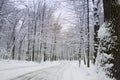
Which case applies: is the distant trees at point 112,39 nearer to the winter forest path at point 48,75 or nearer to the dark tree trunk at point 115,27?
the dark tree trunk at point 115,27

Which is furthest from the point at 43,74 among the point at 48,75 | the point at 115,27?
the point at 115,27

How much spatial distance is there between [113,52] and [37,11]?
112ft

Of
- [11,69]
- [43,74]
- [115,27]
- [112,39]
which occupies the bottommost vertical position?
[43,74]

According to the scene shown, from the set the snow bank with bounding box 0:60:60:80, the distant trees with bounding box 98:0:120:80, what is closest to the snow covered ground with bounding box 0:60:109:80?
the snow bank with bounding box 0:60:60:80

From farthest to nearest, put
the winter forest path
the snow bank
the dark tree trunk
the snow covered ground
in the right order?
the snow bank → the winter forest path → the snow covered ground → the dark tree trunk

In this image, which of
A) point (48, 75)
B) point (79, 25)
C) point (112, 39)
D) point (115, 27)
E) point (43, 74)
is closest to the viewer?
point (115, 27)

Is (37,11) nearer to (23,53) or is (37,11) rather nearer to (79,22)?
(79,22)

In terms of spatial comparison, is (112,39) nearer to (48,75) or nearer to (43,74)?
(48,75)

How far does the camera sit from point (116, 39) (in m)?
5.58

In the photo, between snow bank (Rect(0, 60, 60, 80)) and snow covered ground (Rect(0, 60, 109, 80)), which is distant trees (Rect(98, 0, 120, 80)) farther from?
snow bank (Rect(0, 60, 60, 80))

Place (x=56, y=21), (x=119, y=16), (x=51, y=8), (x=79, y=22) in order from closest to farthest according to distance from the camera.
→ 1. (x=119, y=16)
2. (x=79, y=22)
3. (x=51, y=8)
4. (x=56, y=21)

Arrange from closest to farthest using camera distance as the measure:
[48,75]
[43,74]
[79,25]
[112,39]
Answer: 1. [112,39]
2. [48,75]
3. [43,74]
4. [79,25]

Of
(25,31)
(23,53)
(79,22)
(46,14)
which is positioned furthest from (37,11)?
(23,53)

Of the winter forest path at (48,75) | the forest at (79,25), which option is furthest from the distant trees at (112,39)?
the winter forest path at (48,75)
